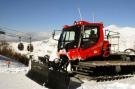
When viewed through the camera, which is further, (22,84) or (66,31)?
(66,31)

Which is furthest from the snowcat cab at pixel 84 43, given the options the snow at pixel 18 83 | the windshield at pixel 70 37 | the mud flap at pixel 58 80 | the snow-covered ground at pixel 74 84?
the snow at pixel 18 83

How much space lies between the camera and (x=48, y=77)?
36.0 ft

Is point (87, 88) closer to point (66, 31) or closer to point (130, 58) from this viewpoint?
point (66, 31)

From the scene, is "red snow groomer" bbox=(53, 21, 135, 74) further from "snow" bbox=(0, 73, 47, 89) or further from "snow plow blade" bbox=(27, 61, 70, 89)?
"snow" bbox=(0, 73, 47, 89)

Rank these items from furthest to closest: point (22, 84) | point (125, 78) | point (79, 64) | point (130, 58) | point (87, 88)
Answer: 1. point (130, 58)
2. point (125, 78)
3. point (79, 64)
4. point (22, 84)
5. point (87, 88)

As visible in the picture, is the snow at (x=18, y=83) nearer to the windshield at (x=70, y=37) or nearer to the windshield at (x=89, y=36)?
the windshield at (x=70, y=37)

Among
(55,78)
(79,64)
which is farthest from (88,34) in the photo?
(55,78)

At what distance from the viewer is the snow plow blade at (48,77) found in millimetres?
9641

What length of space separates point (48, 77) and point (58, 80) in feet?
3.30

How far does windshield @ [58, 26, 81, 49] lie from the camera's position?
41.6 ft

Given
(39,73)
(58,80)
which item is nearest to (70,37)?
(39,73)

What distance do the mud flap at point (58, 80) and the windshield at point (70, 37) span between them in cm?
240

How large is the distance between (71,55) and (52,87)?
99.8 inches

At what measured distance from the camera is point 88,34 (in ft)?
41.5
